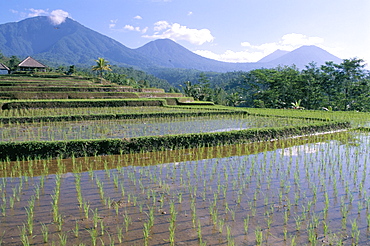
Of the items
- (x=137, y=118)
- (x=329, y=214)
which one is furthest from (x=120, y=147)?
(x=137, y=118)

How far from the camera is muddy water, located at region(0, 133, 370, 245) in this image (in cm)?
376

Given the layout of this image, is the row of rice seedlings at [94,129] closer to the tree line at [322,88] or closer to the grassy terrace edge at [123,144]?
the grassy terrace edge at [123,144]

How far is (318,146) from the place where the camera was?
366 inches

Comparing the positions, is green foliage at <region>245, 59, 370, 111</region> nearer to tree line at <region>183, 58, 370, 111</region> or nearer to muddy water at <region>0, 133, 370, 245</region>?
tree line at <region>183, 58, 370, 111</region>

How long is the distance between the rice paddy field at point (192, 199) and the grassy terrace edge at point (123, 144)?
0.23 m

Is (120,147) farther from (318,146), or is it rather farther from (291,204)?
(318,146)

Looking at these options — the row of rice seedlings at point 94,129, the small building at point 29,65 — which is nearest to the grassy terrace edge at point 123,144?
the row of rice seedlings at point 94,129

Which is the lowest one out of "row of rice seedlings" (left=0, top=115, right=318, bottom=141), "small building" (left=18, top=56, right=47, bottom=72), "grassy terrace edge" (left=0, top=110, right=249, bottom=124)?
"row of rice seedlings" (left=0, top=115, right=318, bottom=141)

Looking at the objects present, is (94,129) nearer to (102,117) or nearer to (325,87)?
(102,117)

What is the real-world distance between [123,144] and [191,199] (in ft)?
11.8

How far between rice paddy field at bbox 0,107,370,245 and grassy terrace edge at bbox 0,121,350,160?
9.1 inches

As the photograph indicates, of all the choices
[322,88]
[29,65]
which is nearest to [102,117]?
[322,88]

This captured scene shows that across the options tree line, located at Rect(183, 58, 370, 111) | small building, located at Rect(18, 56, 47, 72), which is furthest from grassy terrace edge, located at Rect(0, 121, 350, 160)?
small building, located at Rect(18, 56, 47, 72)

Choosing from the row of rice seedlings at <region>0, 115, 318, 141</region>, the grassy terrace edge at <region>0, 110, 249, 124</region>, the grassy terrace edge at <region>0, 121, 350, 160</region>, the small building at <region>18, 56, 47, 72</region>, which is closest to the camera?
the grassy terrace edge at <region>0, 121, 350, 160</region>
